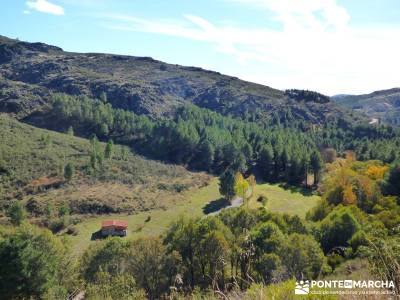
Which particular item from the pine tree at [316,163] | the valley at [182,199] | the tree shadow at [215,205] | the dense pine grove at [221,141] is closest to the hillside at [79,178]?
the valley at [182,199]

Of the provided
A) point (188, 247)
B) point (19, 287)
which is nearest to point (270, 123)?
point (188, 247)

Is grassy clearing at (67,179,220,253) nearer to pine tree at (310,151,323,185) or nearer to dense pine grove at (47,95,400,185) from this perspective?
dense pine grove at (47,95,400,185)

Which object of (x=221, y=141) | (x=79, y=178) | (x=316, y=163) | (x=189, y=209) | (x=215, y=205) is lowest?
(x=189, y=209)

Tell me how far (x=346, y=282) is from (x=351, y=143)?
12657cm

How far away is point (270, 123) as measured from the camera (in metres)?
164

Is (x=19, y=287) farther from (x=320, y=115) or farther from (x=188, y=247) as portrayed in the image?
(x=320, y=115)

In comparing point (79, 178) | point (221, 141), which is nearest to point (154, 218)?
point (79, 178)

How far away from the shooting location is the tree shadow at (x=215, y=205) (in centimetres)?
7424

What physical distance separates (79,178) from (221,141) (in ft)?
146

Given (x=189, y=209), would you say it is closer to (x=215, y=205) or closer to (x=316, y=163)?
(x=215, y=205)

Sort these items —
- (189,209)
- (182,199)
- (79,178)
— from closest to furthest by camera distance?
(189,209)
(182,199)
(79,178)

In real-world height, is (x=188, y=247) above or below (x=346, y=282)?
below

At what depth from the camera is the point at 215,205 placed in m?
77.6

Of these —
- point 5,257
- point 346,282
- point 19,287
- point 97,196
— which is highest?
point 346,282
